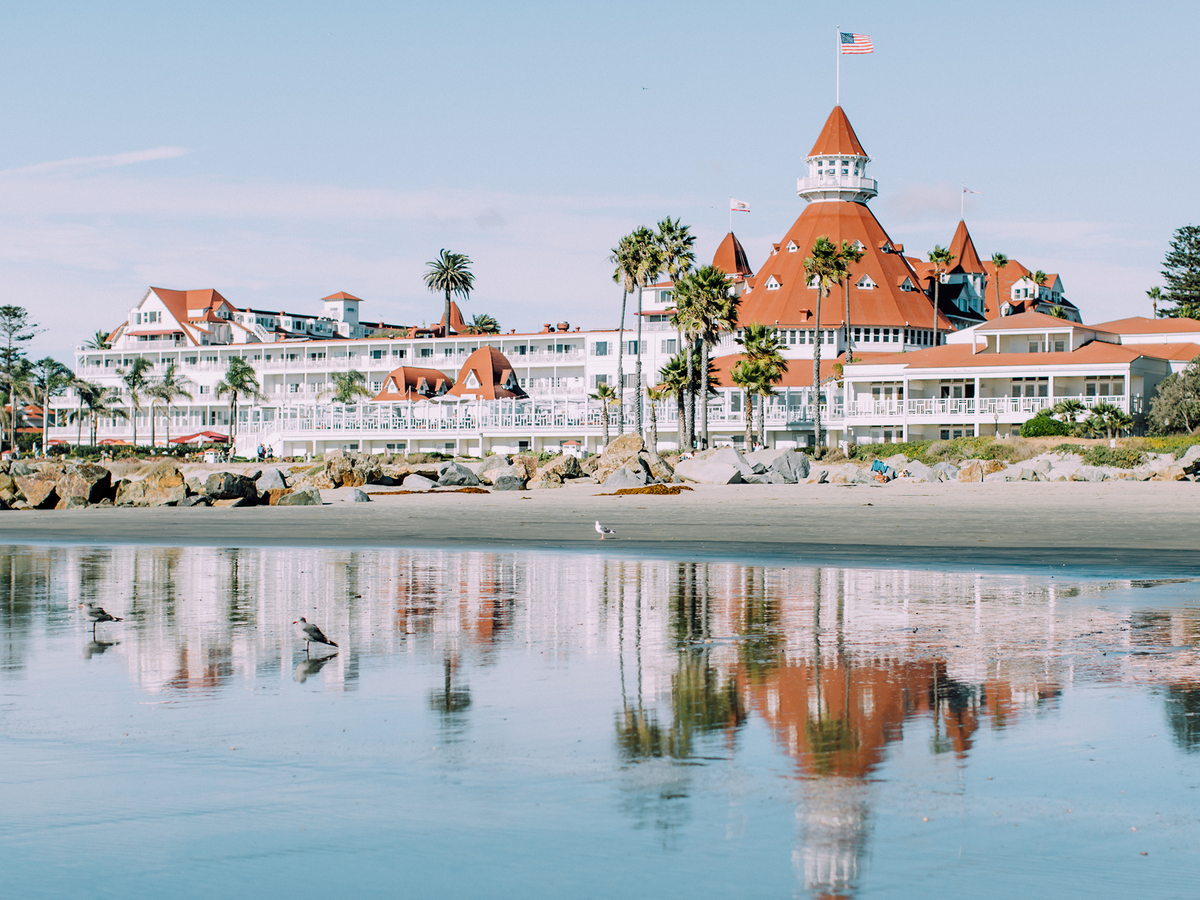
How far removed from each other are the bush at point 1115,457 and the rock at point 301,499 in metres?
30.1

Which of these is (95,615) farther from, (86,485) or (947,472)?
(947,472)

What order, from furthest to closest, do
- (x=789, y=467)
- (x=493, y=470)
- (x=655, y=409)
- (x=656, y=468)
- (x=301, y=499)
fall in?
1. (x=655, y=409)
2. (x=493, y=470)
3. (x=656, y=468)
4. (x=789, y=467)
5. (x=301, y=499)

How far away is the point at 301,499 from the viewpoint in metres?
39.2

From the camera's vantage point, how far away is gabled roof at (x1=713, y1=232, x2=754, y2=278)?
355 ft

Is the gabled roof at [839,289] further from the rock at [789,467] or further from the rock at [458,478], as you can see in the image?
the rock at [458,478]

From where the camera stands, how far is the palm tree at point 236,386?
10838cm

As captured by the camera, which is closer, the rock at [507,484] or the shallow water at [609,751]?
the shallow water at [609,751]

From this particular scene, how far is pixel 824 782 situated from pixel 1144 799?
147cm

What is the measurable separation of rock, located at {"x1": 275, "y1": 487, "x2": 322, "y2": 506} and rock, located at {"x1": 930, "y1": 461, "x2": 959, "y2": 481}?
2240 cm

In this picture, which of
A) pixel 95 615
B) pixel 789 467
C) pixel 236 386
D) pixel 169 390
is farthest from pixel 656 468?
pixel 169 390

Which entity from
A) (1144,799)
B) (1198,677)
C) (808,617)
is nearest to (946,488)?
(808,617)

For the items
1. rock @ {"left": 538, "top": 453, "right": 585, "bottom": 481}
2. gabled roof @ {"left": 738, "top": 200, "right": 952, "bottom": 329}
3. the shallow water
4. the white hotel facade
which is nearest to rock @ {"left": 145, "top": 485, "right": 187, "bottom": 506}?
rock @ {"left": 538, "top": 453, "right": 585, "bottom": 481}

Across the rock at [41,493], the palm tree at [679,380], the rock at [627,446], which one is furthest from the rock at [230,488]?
the palm tree at [679,380]

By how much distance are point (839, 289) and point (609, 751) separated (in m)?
85.7
